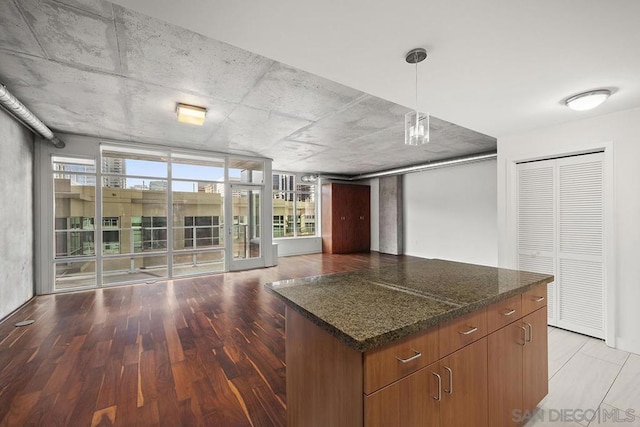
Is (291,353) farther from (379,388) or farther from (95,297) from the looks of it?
(95,297)

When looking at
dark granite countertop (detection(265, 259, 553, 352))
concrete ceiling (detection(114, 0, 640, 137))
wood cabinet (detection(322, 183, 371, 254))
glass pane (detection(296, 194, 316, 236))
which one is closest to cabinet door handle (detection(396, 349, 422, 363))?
dark granite countertop (detection(265, 259, 553, 352))

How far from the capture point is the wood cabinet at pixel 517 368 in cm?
152

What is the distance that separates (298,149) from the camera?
5758mm

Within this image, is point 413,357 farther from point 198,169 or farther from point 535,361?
point 198,169

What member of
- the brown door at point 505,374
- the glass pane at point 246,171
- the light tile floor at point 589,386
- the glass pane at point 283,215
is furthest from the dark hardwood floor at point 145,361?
the glass pane at point 283,215

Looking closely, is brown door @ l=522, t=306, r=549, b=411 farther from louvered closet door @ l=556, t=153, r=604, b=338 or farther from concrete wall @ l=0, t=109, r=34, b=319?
concrete wall @ l=0, t=109, r=34, b=319

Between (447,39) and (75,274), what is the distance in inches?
264

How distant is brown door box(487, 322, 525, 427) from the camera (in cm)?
150

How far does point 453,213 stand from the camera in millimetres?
7262

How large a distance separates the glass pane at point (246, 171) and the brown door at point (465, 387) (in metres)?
5.89

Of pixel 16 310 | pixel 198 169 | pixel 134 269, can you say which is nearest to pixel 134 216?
pixel 134 269

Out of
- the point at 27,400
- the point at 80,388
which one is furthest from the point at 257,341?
the point at 27,400

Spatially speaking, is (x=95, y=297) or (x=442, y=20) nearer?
(x=442, y=20)

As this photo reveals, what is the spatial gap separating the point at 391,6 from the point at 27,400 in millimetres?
3600
